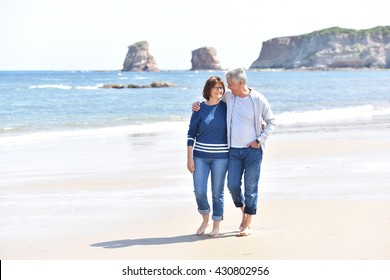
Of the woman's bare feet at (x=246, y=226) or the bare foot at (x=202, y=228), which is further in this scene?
the bare foot at (x=202, y=228)

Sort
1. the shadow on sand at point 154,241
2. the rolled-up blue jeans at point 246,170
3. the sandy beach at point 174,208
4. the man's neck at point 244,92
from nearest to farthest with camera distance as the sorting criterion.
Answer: the sandy beach at point 174,208 → the shadow on sand at point 154,241 → the man's neck at point 244,92 → the rolled-up blue jeans at point 246,170

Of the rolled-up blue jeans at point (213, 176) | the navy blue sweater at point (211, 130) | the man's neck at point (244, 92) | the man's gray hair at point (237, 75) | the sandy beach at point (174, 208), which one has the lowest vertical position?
the sandy beach at point (174, 208)

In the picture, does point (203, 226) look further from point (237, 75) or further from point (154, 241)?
point (237, 75)

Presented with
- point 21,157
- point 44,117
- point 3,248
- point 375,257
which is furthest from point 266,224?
point 44,117

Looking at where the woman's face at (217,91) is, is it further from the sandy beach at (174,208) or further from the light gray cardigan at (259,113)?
the sandy beach at (174,208)

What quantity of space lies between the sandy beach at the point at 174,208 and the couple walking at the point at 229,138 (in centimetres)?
46

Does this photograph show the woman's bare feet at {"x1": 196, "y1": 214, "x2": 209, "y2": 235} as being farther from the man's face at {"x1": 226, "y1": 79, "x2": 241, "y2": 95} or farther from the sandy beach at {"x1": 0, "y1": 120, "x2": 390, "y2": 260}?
the man's face at {"x1": 226, "y1": 79, "x2": 241, "y2": 95}

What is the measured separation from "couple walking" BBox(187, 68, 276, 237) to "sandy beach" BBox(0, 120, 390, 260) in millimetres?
462

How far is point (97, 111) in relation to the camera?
40375mm

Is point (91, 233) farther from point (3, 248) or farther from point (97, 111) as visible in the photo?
point (97, 111)

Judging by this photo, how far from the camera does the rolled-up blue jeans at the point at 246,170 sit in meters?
7.50

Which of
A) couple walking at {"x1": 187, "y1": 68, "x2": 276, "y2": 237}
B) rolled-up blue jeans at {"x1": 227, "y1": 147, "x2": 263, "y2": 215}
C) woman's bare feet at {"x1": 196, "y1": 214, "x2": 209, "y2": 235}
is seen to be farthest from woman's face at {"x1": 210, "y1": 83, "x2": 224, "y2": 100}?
woman's bare feet at {"x1": 196, "y1": 214, "x2": 209, "y2": 235}

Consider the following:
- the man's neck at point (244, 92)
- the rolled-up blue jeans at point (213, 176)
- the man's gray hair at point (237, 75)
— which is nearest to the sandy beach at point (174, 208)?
the rolled-up blue jeans at point (213, 176)

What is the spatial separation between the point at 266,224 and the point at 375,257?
1797mm
